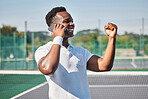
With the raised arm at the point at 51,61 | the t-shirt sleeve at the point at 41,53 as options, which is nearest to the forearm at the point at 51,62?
the raised arm at the point at 51,61

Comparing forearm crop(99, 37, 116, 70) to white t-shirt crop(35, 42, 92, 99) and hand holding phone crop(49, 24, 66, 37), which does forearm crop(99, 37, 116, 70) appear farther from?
hand holding phone crop(49, 24, 66, 37)

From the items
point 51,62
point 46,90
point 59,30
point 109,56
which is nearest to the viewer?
point 51,62

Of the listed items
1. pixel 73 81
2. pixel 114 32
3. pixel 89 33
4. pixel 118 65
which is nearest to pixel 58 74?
pixel 73 81

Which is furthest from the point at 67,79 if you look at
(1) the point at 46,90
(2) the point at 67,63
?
(1) the point at 46,90

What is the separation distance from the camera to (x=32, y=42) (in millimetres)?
14672

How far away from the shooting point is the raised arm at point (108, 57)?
65.6 inches

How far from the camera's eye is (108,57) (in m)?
1.69

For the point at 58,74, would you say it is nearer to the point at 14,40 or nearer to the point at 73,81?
the point at 73,81

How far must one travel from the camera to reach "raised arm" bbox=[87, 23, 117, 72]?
1666 mm

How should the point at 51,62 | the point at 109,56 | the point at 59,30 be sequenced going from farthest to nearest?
1. the point at 109,56
2. the point at 59,30
3. the point at 51,62

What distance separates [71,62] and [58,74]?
0.12 meters

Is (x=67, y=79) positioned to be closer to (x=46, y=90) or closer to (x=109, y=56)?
(x=109, y=56)

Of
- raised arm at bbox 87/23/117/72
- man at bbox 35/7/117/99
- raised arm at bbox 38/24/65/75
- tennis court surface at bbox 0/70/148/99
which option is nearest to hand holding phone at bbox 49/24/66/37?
man at bbox 35/7/117/99

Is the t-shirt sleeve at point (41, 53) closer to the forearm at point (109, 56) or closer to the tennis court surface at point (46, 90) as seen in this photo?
the forearm at point (109, 56)
